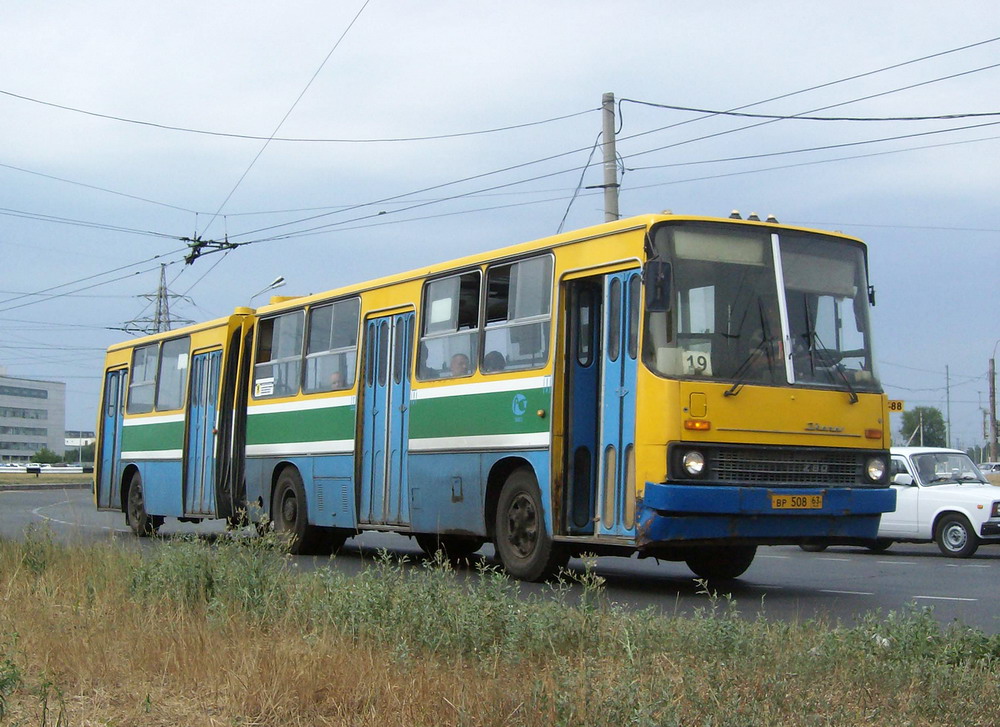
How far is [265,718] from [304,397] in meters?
11.5

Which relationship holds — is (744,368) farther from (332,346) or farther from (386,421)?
(332,346)

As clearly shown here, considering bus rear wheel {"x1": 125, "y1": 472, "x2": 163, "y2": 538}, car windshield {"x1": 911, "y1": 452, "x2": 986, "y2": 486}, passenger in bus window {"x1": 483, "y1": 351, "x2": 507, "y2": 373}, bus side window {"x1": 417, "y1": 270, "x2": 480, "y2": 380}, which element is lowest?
bus rear wheel {"x1": 125, "y1": 472, "x2": 163, "y2": 538}

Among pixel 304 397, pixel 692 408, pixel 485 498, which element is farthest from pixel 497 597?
pixel 304 397

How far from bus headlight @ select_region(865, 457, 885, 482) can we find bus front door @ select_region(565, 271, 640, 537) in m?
2.30

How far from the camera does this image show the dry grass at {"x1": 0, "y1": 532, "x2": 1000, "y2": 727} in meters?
5.76

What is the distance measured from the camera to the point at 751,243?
12008 mm

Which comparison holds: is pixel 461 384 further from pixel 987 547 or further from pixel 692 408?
pixel 987 547

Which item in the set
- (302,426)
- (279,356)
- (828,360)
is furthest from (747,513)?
(279,356)

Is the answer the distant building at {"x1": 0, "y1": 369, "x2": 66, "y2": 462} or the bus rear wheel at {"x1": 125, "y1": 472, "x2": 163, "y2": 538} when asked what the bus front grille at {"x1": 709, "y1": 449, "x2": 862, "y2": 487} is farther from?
the distant building at {"x1": 0, "y1": 369, "x2": 66, "y2": 462}

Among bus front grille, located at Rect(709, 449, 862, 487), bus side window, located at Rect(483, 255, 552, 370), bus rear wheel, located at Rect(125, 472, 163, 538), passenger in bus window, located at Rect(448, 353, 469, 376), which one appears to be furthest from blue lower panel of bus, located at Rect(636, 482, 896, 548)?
bus rear wheel, located at Rect(125, 472, 163, 538)

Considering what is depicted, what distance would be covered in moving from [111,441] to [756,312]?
1624cm

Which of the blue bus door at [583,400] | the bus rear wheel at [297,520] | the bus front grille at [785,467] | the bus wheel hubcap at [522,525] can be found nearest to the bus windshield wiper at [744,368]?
the bus front grille at [785,467]

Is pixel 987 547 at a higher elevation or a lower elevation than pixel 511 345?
lower

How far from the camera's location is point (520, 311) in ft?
43.2
